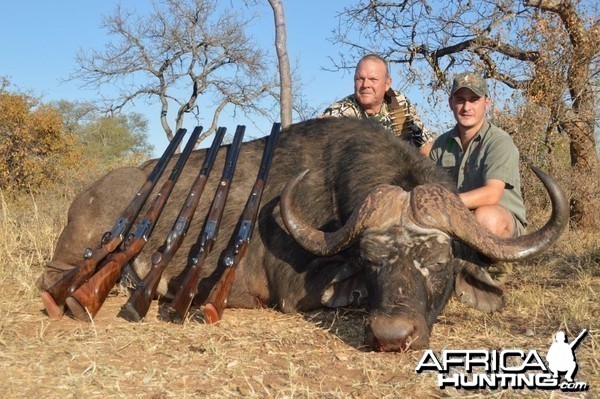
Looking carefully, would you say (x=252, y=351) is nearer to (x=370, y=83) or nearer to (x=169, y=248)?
(x=169, y=248)

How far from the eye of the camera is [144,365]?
3.31 meters

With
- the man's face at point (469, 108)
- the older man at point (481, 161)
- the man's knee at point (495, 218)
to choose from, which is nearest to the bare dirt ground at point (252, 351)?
the man's knee at point (495, 218)

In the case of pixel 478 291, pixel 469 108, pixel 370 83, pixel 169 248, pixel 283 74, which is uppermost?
pixel 283 74

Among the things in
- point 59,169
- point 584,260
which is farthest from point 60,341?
point 59,169

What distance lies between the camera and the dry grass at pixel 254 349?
2.95m

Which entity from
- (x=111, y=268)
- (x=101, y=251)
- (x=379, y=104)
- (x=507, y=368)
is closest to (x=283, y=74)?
(x=379, y=104)

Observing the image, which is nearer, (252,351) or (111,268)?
(252,351)

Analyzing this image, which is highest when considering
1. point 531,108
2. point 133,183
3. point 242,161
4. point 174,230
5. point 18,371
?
point 531,108

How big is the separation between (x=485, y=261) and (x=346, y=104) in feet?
10.4

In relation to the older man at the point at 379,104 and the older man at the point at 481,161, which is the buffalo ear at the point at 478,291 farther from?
the older man at the point at 379,104

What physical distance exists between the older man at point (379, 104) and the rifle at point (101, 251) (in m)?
1.95

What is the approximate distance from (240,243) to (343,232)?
3.45 feet

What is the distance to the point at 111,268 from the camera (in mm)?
4398

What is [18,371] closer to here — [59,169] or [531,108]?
[531,108]
